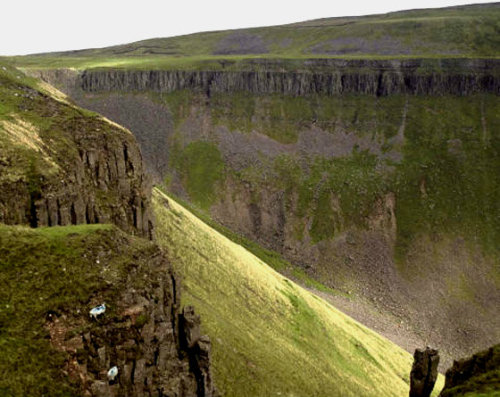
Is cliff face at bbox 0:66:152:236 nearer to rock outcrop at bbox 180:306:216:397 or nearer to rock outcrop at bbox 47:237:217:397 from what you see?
rock outcrop at bbox 47:237:217:397

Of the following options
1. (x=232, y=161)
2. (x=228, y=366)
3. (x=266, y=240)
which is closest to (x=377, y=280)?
(x=266, y=240)

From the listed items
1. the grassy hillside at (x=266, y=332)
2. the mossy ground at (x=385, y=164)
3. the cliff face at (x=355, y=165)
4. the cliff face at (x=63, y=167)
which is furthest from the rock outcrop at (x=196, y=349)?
the mossy ground at (x=385, y=164)

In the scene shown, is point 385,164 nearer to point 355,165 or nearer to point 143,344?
point 355,165

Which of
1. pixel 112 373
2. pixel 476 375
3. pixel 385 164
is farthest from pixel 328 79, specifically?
pixel 112 373

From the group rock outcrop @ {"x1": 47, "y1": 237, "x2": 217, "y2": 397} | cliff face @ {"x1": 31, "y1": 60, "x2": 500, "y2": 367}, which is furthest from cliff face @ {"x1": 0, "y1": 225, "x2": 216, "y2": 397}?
cliff face @ {"x1": 31, "y1": 60, "x2": 500, "y2": 367}

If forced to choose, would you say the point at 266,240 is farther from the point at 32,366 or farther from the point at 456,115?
the point at 32,366
